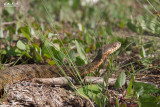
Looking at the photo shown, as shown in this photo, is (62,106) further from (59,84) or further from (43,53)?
(43,53)

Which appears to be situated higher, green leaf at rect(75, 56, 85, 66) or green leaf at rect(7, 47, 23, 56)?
green leaf at rect(7, 47, 23, 56)

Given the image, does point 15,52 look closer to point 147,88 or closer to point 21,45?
point 21,45

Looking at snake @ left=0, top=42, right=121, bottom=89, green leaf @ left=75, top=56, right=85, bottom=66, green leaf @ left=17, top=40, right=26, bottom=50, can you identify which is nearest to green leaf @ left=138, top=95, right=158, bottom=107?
snake @ left=0, top=42, right=121, bottom=89

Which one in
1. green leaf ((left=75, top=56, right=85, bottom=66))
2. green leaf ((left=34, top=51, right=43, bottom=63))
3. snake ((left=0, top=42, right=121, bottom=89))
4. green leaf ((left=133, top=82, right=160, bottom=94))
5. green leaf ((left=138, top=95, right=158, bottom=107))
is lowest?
green leaf ((left=138, top=95, right=158, bottom=107))

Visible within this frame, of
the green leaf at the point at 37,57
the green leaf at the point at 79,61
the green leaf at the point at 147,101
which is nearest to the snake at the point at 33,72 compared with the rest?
the green leaf at the point at 79,61

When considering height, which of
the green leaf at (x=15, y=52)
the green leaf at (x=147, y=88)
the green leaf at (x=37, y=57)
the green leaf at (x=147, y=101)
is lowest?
the green leaf at (x=147, y=101)

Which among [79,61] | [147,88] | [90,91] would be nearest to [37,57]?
[79,61]

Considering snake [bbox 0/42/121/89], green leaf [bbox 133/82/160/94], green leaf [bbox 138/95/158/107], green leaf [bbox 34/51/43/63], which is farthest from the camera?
green leaf [bbox 34/51/43/63]

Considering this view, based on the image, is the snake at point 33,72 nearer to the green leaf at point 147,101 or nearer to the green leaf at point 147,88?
the green leaf at point 147,88

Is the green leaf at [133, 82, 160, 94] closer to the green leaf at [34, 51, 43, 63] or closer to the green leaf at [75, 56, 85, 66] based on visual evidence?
the green leaf at [75, 56, 85, 66]

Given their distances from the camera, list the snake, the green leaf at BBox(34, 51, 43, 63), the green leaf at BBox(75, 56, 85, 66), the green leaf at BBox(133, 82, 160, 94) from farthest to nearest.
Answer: the green leaf at BBox(34, 51, 43, 63)
the green leaf at BBox(75, 56, 85, 66)
the snake
the green leaf at BBox(133, 82, 160, 94)
